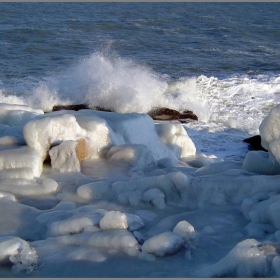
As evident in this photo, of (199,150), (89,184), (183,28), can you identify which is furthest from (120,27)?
(89,184)

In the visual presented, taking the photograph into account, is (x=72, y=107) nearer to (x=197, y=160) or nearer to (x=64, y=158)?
(x=197, y=160)

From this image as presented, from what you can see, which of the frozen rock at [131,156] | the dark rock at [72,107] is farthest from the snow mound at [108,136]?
the dark rock at [72,107]

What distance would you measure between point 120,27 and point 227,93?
13.1m

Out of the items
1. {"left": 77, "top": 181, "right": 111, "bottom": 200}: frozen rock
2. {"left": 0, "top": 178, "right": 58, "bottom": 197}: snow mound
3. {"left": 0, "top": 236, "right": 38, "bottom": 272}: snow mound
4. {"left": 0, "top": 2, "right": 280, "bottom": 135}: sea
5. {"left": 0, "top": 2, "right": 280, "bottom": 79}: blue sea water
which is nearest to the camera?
{"left": 0, "top": 236, "right": 38, "bottom": 272}: snow mound

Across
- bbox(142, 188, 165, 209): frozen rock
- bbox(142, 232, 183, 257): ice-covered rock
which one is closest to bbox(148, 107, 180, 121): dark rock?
bbox(142, 188, 165, 209): frozen rock

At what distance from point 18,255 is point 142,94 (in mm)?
10257

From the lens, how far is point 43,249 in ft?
13.9

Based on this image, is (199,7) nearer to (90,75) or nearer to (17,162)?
(90,75)

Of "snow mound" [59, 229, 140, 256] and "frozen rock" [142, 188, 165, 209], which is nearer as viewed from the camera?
"snow mound" [59, 229, 140, 256]

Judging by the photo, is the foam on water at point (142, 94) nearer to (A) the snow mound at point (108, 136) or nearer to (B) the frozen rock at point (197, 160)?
(B) the frozen rock at point (197, 160)

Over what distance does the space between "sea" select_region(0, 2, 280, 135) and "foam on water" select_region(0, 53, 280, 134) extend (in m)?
0.03

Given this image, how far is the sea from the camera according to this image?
14211mm

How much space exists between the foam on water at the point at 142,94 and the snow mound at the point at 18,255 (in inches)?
366

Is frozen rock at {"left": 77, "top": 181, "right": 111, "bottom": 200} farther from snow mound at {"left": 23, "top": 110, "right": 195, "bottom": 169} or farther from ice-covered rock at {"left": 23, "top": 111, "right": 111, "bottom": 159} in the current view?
ice-covered rock at {"left": 23, "top": 111, "right": 111, "bottom": 159}
